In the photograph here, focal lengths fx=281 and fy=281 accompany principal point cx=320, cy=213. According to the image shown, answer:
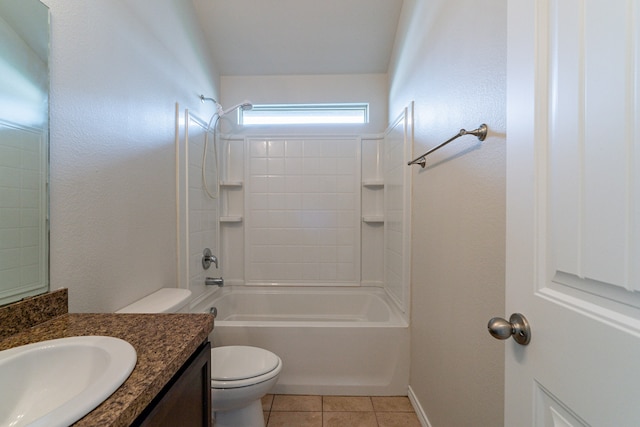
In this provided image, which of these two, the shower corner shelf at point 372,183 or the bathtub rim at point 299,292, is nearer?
the bathtub rim at point 299,292

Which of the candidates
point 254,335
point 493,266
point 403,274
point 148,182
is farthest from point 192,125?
point 493,266

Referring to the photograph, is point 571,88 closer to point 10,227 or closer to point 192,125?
point 10,227

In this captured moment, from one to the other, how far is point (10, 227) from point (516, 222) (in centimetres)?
135

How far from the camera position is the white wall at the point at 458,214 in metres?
0.94

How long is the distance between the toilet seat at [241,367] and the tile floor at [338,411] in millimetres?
454

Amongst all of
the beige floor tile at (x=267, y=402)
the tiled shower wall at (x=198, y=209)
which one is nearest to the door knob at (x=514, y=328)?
the beige floor tile at (x=267, y=402)

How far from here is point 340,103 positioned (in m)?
2.68

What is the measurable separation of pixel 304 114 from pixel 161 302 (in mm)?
2047

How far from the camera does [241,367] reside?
4.58ft

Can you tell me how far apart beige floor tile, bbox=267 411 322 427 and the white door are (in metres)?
1.30

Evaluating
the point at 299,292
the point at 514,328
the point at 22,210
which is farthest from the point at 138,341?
the point at 299,292

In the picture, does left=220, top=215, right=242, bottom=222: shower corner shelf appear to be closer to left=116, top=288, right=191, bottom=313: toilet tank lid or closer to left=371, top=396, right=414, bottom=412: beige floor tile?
left=116, top=288, right=191, bottom=313: toilet tank lid

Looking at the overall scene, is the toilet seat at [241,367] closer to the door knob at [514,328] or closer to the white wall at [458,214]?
the white wall at [458,214]

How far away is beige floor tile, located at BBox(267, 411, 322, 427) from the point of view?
62.5 inches
